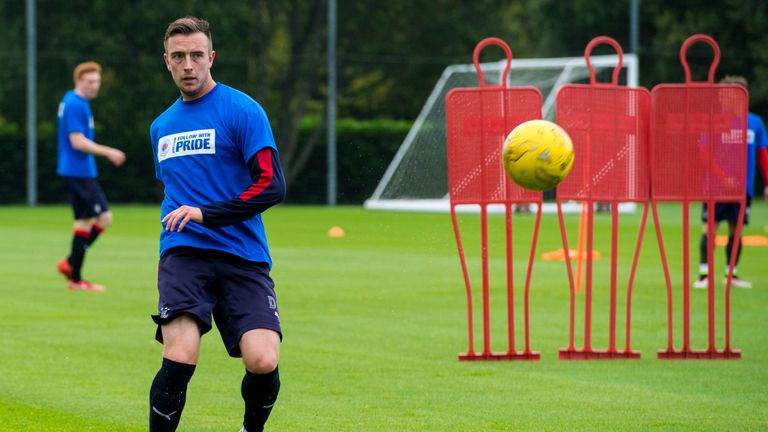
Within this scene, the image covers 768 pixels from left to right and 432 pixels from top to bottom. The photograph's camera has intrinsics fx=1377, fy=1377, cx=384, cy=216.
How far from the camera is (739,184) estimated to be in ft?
33.3

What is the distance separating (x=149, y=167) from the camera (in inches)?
1502

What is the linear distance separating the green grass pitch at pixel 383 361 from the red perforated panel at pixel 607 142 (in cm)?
125

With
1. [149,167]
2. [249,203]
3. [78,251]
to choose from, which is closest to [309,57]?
[149,167]

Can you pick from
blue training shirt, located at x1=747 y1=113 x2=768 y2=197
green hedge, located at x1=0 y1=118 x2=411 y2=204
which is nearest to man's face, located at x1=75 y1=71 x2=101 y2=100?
blue training shirt, located at x1=747 y1=113 x2=768 y2=197

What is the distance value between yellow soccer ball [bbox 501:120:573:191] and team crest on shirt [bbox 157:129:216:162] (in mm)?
2374

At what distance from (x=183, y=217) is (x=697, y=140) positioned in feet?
16.6

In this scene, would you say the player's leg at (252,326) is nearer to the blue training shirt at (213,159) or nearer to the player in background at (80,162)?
the blue training shirt at (213,159)

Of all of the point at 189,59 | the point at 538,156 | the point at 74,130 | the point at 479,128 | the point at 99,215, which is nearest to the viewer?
the point at 189,59

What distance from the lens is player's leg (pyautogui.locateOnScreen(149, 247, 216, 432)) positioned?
6.10 meters

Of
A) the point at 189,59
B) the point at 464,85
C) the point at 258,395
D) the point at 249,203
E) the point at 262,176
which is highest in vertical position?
the point at 464,85

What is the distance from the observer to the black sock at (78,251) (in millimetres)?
14609

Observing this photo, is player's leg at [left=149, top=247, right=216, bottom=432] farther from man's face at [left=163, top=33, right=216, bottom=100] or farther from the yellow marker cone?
the yellow marker cone

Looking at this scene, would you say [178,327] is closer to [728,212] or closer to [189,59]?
[189,59]

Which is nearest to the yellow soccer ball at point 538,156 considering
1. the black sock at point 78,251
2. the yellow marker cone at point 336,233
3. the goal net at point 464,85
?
the black sock at point 78,251
